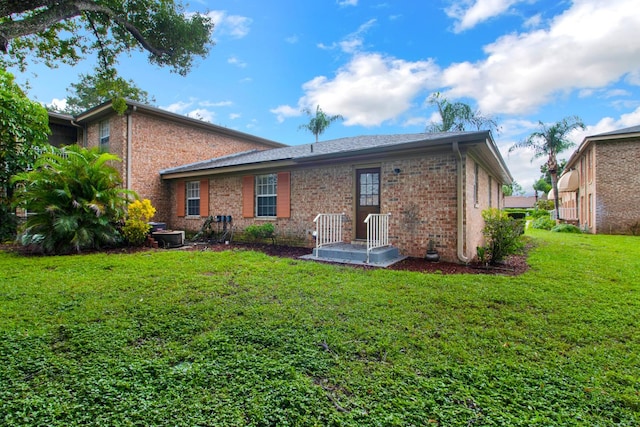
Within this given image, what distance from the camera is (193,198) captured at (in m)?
12.6

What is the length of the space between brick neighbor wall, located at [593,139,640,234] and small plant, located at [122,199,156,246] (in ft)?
65.4

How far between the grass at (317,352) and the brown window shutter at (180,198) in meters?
7.81

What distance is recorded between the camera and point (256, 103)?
15453 mm

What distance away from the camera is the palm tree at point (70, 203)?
7613mm

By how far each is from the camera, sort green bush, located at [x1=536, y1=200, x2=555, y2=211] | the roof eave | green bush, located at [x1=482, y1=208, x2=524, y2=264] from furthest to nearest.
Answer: green bush, located at [x1=536, y1=200, x2=555, y2=211]
the roof eave
green bush, located at [x1=482, y1=208, x2=524, y2=264]

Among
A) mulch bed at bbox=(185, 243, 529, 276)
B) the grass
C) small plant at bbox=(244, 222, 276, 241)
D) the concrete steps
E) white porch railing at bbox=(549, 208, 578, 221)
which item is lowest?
the grass

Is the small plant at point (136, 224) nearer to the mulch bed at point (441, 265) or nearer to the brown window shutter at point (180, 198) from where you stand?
the mulch bed at point (441, 265)

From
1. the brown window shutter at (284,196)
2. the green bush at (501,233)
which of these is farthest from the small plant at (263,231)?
the green bush at (501,233)

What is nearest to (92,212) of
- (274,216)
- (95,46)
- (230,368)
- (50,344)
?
(95,46)

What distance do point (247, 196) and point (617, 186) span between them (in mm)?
17426

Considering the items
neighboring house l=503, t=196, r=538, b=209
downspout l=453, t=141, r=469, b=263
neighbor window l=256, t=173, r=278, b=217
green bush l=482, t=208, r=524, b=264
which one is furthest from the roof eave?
neighboring house l=503, t=196, r=538, b=209

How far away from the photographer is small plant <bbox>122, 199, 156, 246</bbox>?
8.87 meters

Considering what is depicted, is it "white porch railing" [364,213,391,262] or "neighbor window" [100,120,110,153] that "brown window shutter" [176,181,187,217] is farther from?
"white porch railing" [364,213,391,262]

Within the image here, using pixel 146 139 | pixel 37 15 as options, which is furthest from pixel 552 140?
pixel 37 15
